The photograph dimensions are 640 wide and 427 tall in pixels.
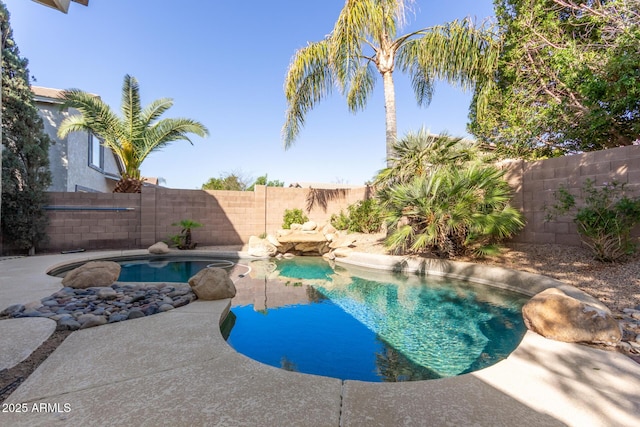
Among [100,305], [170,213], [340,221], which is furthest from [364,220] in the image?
[100,305]

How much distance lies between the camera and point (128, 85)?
419 inches

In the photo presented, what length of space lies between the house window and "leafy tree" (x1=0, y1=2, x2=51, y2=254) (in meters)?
5.48

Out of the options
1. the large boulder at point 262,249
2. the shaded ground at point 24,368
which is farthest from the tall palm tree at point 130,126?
the shaded ground at point 24,368

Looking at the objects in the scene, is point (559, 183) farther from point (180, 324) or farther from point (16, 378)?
point (16, 378)

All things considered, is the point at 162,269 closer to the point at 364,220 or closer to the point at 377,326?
the point at 377,326

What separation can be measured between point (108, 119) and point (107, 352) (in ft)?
35.7

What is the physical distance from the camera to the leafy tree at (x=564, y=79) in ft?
21.1

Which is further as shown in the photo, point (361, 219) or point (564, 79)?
point (361, 219)

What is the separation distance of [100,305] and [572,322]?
16.2ft

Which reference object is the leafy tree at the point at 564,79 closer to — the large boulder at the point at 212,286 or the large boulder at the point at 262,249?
the large boulder at the point at 262,249

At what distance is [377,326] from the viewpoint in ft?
11.9

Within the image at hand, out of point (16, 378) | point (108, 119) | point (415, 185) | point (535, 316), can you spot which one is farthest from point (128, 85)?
point (535, 316)

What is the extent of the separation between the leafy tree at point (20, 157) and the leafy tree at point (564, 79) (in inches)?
524

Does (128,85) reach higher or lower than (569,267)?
higher
